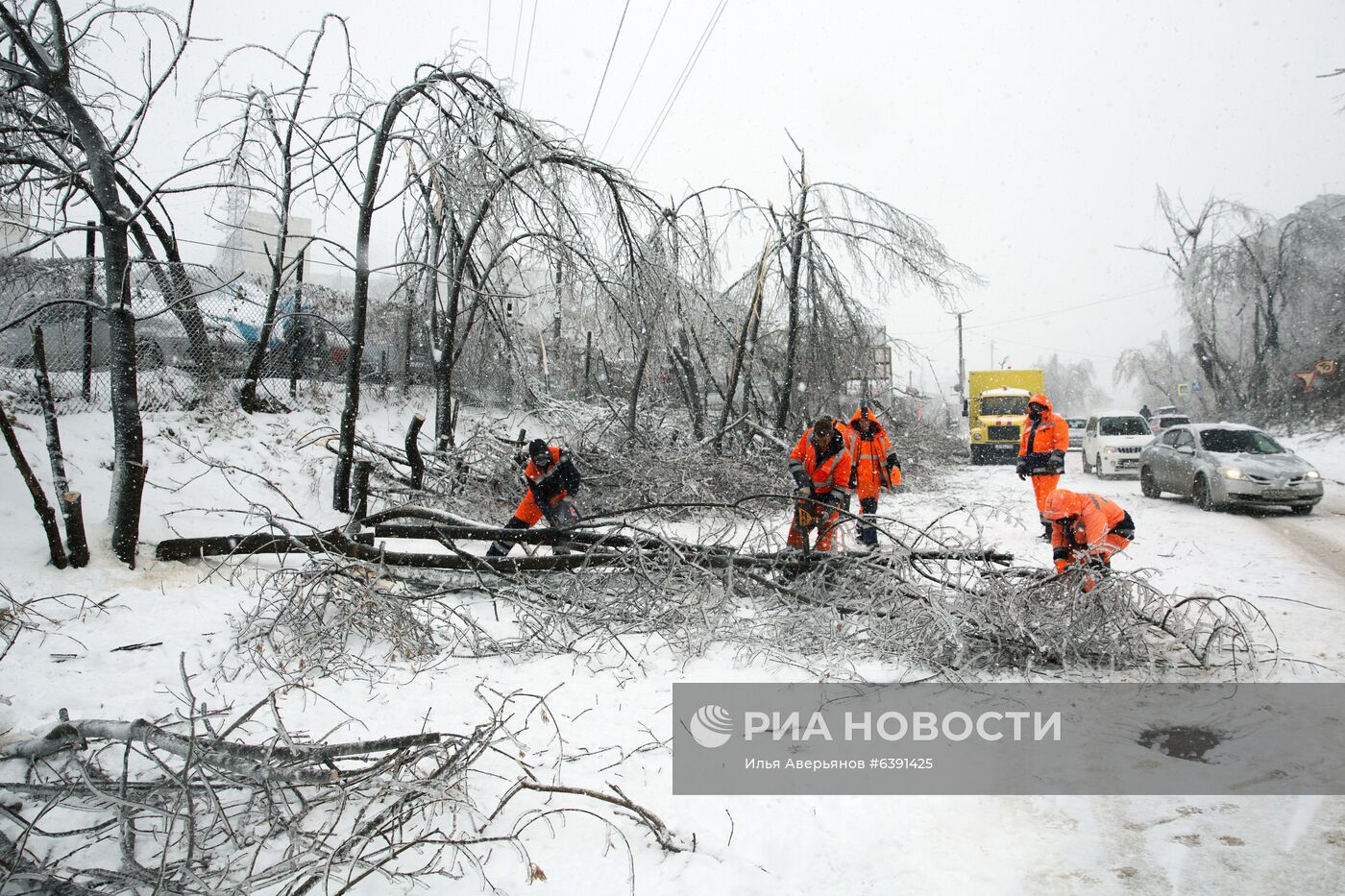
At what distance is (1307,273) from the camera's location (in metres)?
21.6

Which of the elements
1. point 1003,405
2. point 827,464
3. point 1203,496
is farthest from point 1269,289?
point 827,464

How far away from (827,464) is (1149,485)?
8083mm

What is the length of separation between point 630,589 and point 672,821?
2.55m

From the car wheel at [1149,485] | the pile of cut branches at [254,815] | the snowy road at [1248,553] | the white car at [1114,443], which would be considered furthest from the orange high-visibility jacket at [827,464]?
the white car at [1114,443]

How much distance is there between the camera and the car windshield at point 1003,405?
20172mm

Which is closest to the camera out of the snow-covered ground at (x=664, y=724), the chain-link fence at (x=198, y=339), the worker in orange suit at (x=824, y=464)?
the snow-covered ground at (x=664, y=724)

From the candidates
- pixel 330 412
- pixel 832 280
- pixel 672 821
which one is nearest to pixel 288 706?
pixel 672 821

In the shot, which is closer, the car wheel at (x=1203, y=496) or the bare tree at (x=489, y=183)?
the bare tree at (x=489, y=183)

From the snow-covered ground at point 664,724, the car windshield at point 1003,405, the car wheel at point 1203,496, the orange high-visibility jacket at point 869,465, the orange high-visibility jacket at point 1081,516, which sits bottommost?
the snow-covered ground at point 664,724

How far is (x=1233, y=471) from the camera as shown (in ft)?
A: 31.9

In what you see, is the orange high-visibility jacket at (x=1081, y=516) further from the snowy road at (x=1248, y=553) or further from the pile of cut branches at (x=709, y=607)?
the pile of cut branches at (x=709, y=607)

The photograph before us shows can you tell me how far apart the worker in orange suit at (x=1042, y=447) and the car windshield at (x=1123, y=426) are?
8904 mm

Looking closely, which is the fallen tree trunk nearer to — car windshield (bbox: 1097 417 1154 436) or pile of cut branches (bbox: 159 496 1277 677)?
pile of cut branches (bbox: 159 496 1277 677)

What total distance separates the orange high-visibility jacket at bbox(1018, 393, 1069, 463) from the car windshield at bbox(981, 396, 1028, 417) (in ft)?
40.4
